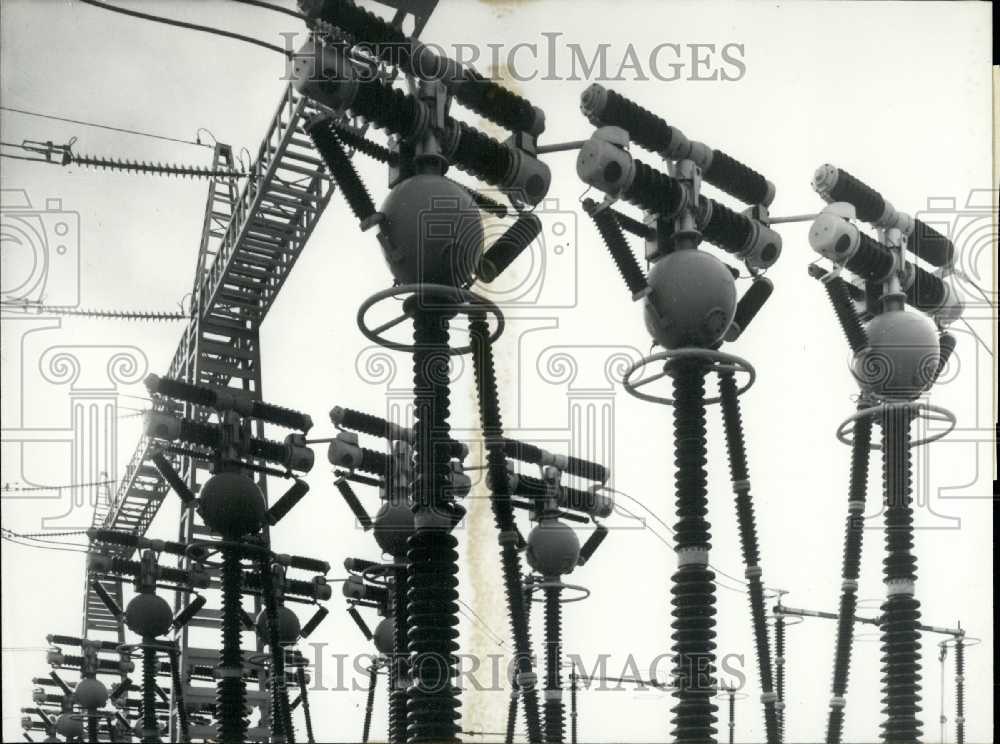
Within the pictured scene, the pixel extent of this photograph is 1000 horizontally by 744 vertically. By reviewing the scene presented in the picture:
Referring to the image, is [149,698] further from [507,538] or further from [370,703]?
[507,538]

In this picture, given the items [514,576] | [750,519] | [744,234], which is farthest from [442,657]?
[744,234]

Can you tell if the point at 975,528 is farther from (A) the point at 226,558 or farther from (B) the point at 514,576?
(A) the point at 226,558

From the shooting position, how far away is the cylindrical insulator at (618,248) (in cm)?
1098

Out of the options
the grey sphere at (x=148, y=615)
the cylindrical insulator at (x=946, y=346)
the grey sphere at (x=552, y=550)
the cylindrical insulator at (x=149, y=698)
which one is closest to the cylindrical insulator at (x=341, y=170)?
the cylindrical insulator at (x=946, y=346)

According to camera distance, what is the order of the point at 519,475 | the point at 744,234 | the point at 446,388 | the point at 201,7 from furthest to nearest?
1. the point at 519,475
2. the point at 201,7
3. the point at 744,234
4. the point at 446,388

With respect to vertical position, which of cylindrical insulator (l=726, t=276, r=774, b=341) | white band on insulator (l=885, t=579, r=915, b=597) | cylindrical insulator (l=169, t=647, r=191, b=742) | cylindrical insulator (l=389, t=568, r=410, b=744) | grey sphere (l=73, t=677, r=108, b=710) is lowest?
grey sphere (l=73, t=677, r=108, b=710)

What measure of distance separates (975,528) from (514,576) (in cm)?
575

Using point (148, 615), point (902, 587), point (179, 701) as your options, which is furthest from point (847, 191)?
point (179, 701)

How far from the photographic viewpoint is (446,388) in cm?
1102

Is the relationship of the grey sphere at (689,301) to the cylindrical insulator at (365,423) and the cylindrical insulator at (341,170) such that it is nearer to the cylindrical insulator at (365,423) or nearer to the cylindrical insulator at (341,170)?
the cylindrical insulator at (341,170)

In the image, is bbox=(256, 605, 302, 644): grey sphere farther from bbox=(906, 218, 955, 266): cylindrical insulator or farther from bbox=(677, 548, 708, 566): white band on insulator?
bbox=(677, 548, 708, 566): white band on insulator

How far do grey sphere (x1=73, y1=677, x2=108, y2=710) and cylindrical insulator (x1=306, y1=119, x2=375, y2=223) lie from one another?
24.9m

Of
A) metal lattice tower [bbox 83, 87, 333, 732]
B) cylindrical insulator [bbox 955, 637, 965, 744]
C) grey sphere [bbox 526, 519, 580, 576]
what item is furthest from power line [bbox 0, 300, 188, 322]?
cylindrical insulator [bbox 955, 637, 965, 744]

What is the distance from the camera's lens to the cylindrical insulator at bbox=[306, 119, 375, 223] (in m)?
10.7
